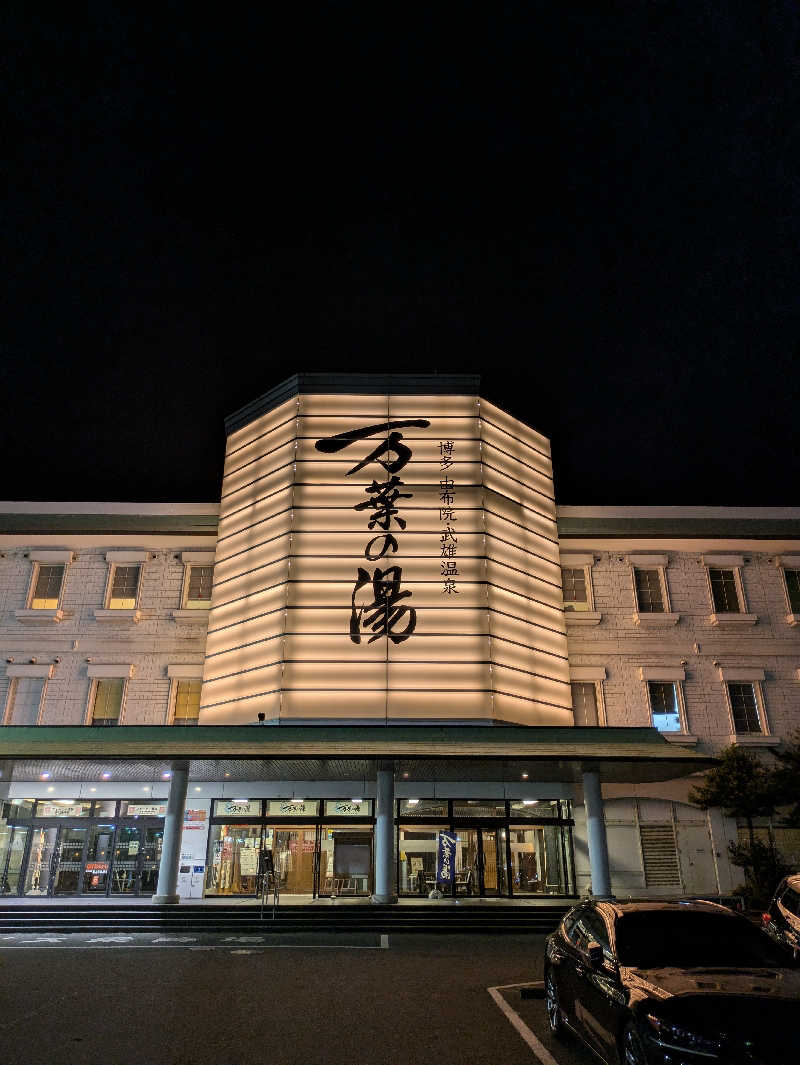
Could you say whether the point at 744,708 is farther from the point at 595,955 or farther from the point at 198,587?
the point at 595,955

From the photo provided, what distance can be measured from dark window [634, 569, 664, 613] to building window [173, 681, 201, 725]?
643 inches

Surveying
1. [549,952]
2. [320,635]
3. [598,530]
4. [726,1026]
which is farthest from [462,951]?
[598,530]

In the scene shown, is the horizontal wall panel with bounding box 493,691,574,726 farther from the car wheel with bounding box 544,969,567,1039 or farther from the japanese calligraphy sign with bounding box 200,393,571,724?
the car wheel with bounding box 544,969,567,1039

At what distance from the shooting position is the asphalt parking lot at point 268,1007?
7621 mm

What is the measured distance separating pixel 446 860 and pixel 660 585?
40.9 ft

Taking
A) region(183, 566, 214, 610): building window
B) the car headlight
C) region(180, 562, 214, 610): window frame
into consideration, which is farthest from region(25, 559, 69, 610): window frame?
the car headlight

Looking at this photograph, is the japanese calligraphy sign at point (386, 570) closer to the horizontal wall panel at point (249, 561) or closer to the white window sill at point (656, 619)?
the horizontal wall panel at point (249, 561)

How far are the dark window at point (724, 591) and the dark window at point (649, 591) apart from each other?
6.35 ft

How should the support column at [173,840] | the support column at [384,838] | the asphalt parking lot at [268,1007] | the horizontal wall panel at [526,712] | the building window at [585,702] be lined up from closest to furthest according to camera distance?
the asphalt parking lot at [268,1007]
the support column at [384,838]
the support column at [173,840]
the horizontal wall panel at [526,712]
the building window at [585,702]

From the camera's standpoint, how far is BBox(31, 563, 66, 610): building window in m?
27.1

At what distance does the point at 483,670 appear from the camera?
2327 cm

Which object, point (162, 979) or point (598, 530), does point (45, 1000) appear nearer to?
point (162, 979)

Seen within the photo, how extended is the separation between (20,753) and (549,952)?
1655 centimetres

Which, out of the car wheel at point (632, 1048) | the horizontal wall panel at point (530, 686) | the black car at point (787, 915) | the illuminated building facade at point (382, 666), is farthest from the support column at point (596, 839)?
the car wheel at point (632, 1048)
